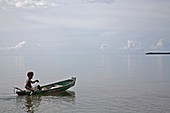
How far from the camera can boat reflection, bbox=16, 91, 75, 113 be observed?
64.5 feet

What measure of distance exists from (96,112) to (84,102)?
131 inches

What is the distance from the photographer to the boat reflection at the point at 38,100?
19.7 metres

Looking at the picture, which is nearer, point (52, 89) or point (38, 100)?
point (38, 100)

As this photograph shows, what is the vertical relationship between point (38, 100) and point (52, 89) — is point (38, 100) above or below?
below

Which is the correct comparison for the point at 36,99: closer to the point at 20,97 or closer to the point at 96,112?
the point at 20,97

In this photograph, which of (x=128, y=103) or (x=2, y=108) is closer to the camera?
(x=2, y=108)

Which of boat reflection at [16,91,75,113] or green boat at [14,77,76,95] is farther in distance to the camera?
green boat at [14,77,76,95]

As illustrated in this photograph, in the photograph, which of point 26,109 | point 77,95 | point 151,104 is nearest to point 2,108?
point 26,109

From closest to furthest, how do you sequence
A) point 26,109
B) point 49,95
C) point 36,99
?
1. point 26,109
2. point 36,99
3. point 49,95

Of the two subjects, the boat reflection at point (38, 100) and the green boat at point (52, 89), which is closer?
the boat reflection at point (38, 100)

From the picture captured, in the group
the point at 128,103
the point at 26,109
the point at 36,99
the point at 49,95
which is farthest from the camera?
the point at 49,95

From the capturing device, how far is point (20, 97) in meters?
23.0

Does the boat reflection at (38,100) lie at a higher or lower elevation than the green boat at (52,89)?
lower

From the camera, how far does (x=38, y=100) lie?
72.8ft
